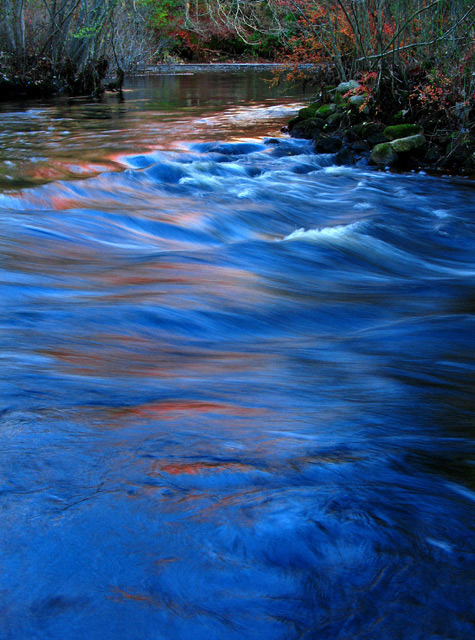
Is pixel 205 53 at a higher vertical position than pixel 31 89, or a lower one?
higher

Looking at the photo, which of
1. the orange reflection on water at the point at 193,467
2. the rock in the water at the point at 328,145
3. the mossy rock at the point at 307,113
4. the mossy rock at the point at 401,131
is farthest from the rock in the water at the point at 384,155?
the orange reflection on water at the point at 193,467

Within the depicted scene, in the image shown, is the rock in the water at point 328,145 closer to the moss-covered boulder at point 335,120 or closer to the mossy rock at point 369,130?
the mossy rock at point 369,130

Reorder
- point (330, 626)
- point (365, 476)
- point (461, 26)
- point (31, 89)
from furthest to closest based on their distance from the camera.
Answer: point (31, 89) → point (461, 26) → point (365, 476) → point (330, 626)

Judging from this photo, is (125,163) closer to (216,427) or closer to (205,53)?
(216,427)

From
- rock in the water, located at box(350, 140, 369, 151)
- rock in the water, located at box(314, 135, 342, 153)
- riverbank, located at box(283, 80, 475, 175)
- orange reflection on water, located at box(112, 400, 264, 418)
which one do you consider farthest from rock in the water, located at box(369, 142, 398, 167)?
orange reflection on water, located at box(112, 400, 264, 418)

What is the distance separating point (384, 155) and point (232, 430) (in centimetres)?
780

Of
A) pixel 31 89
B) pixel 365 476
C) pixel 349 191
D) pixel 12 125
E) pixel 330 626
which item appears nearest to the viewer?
pixel 330 626

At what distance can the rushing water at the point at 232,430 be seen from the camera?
1.38 meters

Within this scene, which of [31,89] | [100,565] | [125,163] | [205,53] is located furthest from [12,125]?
[205,53]

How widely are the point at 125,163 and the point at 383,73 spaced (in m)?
4.49

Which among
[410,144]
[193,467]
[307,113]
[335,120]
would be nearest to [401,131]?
[410,144]

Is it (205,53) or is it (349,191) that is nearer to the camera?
(349,191)

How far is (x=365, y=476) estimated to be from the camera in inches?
73.0

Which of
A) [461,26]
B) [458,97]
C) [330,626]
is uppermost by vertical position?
[461,26]
